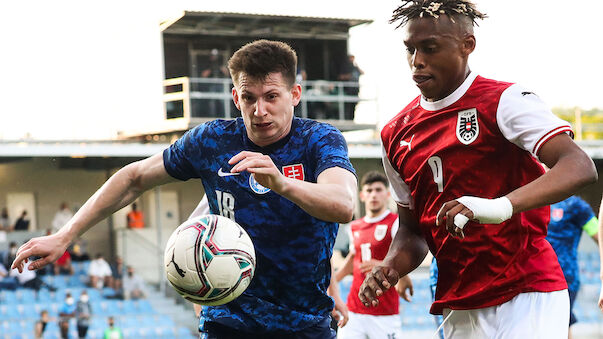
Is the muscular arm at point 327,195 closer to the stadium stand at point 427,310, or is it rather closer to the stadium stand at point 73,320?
the stadium stand at point 73,320

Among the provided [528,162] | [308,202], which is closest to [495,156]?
[528,162]

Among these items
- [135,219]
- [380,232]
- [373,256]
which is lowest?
[135,219]

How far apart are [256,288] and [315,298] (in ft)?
0.97

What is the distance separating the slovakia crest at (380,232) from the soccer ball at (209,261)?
589cm

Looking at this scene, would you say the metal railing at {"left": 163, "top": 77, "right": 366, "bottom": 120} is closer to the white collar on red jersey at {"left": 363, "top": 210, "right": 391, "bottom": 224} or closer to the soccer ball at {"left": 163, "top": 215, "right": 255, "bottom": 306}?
the white collar on red jersey at {"left": 363, "top": 210, "right": 391, "bottom": 224}

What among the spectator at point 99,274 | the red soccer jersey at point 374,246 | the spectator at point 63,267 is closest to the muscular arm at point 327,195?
the red soccer jersey at point 374,246

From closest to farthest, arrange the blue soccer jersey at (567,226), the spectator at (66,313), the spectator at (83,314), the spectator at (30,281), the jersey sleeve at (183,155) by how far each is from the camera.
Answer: the jersey sleeve at (183,155) → the blue soccer jersey at (567,226) → the spectator at (66,313) → the spectator at (83,314) → the spectator at (30,281)

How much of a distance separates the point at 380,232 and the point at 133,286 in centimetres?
1113

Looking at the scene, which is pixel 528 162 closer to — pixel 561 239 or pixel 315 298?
pixel 315 298

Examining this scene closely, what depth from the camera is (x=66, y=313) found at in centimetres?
1722

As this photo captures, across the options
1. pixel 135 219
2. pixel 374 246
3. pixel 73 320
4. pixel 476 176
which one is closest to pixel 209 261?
pixel 476 176

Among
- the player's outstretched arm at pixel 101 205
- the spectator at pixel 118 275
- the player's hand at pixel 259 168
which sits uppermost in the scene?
the player's hand at pixel 259 168

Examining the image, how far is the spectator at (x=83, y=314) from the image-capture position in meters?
16.9

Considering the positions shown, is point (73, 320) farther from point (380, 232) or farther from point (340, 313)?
point (340, 313)
